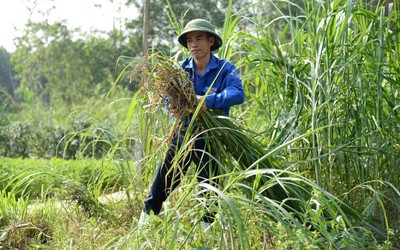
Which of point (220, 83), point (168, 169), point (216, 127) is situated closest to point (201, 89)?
point (220, 83)

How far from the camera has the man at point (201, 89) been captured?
359cm

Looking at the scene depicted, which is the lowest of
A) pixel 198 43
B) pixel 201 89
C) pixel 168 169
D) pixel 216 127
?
pixel 168 169

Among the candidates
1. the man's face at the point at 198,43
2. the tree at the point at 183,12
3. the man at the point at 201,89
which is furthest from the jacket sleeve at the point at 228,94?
the tree at the point at 183,12

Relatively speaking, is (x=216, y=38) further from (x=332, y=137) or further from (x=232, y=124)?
(x=332, y=137)

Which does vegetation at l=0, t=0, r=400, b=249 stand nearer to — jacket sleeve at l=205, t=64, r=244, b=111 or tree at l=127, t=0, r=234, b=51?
jacket sleeve at l=205, t=64, r=244, b=111

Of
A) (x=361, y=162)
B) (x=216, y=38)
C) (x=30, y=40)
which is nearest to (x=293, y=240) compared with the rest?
(x=361, y=162)

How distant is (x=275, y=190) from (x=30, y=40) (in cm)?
1929

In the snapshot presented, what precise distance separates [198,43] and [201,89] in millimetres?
254

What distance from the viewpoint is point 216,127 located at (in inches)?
137

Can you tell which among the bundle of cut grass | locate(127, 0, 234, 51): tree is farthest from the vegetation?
locate(127, 0, 234, 51): tree

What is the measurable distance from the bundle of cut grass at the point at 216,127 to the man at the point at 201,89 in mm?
85

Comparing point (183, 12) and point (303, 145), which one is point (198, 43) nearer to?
point (303, 145)

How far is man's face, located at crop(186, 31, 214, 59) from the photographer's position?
12.4 ft

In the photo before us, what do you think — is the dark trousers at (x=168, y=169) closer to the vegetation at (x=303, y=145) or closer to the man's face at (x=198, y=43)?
the vegetation at (x=303, y=145)
